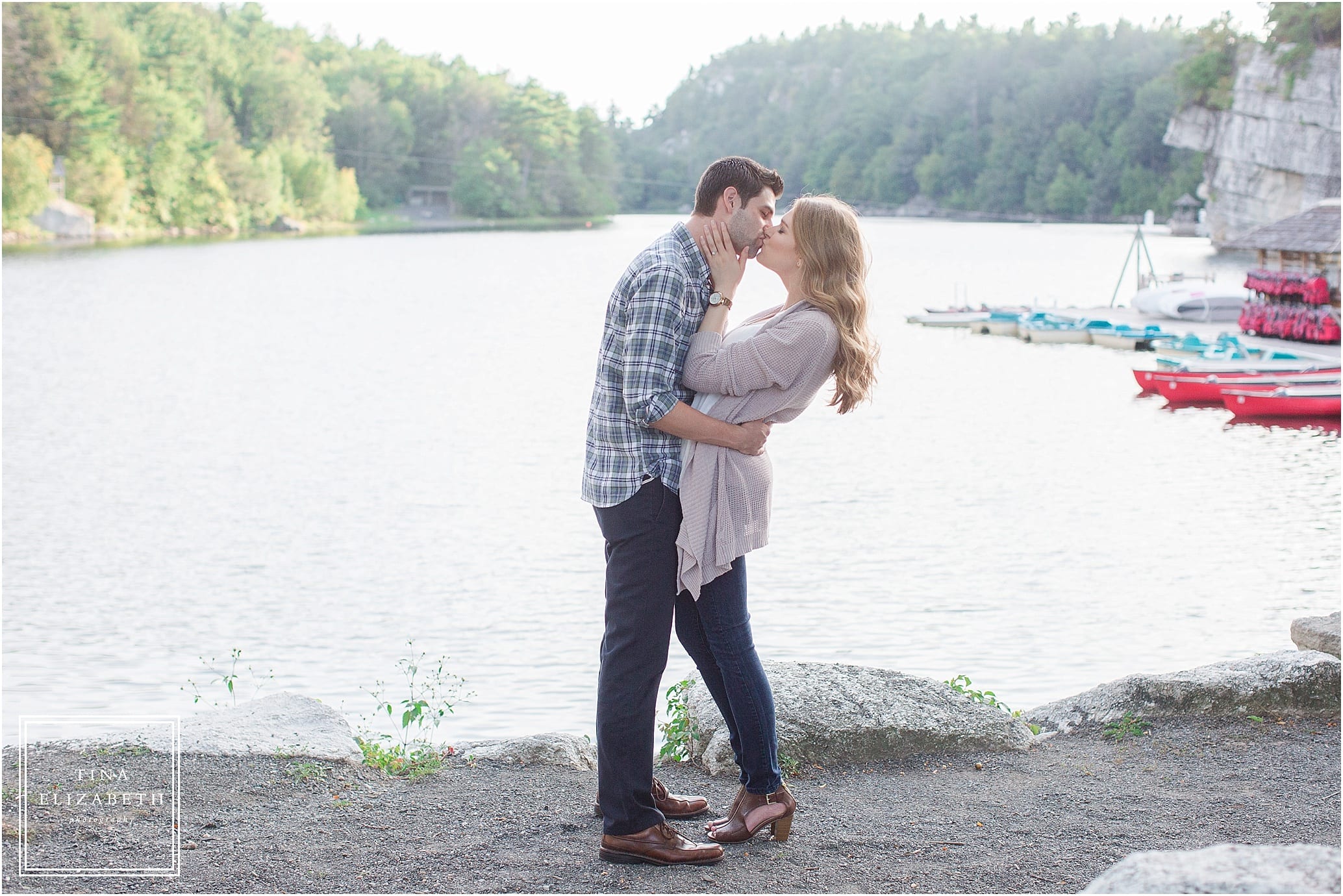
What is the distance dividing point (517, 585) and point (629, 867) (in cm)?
757

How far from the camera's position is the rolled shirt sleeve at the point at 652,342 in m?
3.68

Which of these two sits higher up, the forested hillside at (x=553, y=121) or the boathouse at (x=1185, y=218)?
the forested hillside at (x=553, y=121)

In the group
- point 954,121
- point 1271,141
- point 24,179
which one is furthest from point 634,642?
point 954,121

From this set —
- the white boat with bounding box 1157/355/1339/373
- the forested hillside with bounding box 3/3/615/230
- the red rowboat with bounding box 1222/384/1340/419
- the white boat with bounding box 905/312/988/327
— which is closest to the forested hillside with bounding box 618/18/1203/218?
the forested hillside with bounding box 3/3/615/230

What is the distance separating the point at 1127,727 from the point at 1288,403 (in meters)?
17.8

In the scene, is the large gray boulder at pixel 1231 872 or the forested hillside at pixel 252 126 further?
the forested hillside at pixel 252 126

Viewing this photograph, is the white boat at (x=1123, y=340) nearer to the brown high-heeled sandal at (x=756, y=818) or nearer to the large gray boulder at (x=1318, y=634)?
the large gray boulder at (x=1318, y=634)

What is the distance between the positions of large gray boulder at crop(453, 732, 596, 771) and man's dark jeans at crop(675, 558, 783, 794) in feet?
3.85

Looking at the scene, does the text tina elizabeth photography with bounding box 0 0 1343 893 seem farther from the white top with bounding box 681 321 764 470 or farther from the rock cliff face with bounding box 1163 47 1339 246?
the rock cliff face with bounding box 1163 47 1339 246

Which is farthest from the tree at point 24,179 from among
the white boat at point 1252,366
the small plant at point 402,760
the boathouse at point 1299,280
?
the small plant at point 402,760

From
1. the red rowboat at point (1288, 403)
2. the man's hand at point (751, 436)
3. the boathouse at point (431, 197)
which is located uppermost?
the boathouse at point (431, 197)

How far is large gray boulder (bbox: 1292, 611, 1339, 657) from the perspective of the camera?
21.0 ft

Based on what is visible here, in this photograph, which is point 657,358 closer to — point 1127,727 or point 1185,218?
point 1127,727

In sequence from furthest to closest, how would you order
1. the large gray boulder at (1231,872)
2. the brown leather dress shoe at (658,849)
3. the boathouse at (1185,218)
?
the boathouse at (1185,218), the brown leather dress shoe at (658,849), the large gray boulder at (1231,872)
